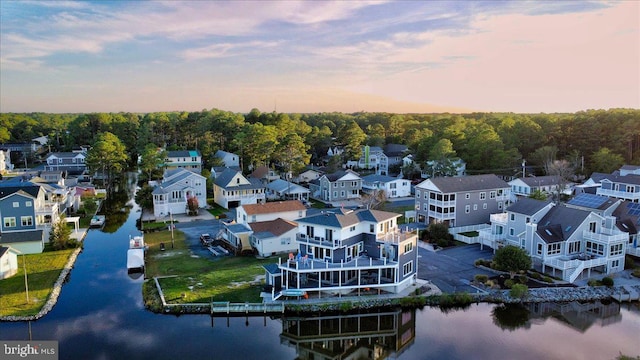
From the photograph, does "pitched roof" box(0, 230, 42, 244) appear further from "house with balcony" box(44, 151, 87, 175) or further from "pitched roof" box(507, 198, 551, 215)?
"house with balcony" box(44, 151, 87, 175)

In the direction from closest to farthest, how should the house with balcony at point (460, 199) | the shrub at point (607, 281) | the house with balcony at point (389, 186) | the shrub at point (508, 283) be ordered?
the shrub at point (508, 283) → the shrub at point (607, 281) → the house with balcony at point (460, 199) → the house with balcony at point (389, 186)

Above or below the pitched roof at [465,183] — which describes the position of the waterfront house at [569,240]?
below

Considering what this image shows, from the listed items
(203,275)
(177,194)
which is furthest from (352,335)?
(177,194)

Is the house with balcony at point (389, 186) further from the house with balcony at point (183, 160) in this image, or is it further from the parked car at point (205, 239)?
the house with balcony at point (183, 160)

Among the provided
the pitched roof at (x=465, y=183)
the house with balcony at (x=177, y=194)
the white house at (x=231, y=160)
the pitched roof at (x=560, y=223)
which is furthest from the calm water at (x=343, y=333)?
the white house at (x=231, y=160)

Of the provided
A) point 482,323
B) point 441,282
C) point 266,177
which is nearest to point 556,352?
point 482,323

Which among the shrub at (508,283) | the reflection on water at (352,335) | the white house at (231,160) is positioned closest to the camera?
the reflection on water at (352,335)

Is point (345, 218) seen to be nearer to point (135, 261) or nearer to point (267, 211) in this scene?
point (267, 211)

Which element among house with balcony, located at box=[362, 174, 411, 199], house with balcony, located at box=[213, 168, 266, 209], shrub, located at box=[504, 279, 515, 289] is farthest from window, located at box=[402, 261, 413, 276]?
house with balcony, located at box=[362, 174, 411, 199]
